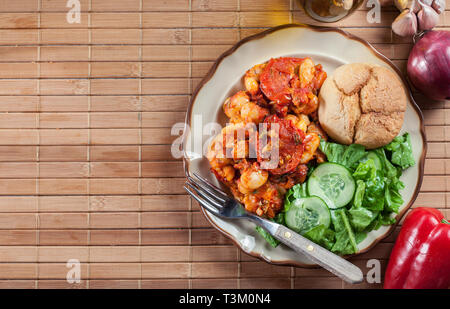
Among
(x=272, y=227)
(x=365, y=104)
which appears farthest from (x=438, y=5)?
(x=272, y=227)

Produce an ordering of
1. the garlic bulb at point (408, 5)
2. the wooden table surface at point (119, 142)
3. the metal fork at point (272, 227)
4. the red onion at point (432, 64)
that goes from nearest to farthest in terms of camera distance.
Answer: the metal fork at point (272, 227) → the red onion at point (432, 64) → the garlic bulb at point (408, 5) → the wooden table surface at point (119, 142)

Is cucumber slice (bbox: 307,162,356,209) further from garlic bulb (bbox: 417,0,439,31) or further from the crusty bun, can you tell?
garlic bulb (bbox: 417,0,439,31)

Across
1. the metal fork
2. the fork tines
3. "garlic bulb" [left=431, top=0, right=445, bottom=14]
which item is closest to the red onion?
"garlic bulb" [left=431, top=0, right=445, bottom=14]

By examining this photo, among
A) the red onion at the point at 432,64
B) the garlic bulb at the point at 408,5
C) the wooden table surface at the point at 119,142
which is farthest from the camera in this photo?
the wooden table surface at the point at 119,142

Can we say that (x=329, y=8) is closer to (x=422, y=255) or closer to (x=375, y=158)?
(x=375, y=158)

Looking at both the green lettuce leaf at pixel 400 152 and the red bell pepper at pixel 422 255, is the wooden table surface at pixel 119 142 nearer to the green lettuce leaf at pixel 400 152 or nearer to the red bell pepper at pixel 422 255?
the red bell pepper at pixel 422 255

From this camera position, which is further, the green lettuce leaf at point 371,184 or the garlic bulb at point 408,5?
the garlic bulb at point 408,5

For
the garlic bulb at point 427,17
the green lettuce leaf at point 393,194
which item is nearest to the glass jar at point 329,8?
the garlic bulb at point 427,17
